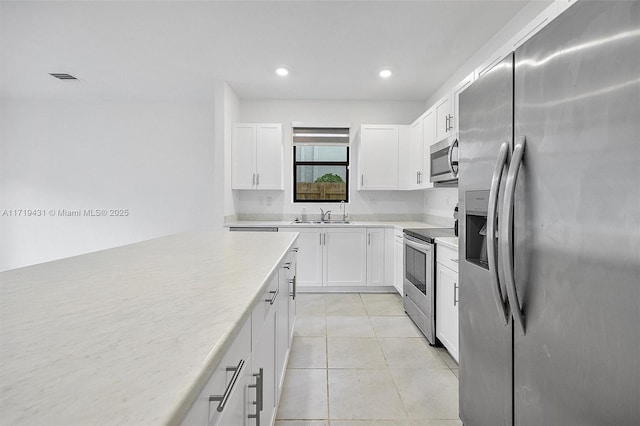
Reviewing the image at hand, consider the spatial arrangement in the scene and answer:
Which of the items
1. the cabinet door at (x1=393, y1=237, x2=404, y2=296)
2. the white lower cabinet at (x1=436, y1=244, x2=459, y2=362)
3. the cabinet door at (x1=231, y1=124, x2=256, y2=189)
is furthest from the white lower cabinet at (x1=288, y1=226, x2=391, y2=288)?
the white lower cabinet at (x1=436, y1=244, x2=459, y2=362)

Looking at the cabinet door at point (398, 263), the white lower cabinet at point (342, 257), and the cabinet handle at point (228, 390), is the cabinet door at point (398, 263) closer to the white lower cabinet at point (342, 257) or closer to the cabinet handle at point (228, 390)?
the white lower cabinet at point (342, 257)

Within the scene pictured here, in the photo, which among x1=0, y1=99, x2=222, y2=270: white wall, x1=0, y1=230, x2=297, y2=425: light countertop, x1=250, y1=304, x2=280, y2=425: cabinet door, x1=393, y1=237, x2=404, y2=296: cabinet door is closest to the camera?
x1=0, y1=230, x2=297, y2=425: light countertop

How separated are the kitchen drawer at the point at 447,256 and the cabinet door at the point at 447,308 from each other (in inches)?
1.4

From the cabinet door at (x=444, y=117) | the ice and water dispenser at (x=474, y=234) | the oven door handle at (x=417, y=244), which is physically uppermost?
the cabinet door at (x=444, y=117)

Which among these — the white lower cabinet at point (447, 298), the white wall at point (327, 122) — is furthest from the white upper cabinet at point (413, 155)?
the white lower cabinet at point (447, 298)

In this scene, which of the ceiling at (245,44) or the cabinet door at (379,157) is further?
the cabinet door at (379,157)

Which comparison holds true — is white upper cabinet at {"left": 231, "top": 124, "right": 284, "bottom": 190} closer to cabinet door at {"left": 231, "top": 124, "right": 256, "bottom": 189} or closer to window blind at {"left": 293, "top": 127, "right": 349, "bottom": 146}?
cabinet door at {"left": 231, "top": 124, "right": 256, "bottom": 189}

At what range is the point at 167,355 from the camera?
537 millimetres

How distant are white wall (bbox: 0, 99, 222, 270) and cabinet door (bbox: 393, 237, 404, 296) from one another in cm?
282

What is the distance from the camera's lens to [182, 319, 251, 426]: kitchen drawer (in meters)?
0.53

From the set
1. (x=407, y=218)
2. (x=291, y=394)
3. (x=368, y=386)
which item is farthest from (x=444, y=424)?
(x=407, y=218)

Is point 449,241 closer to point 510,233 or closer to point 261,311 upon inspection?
point 510,233

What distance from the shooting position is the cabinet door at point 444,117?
296 centimetres

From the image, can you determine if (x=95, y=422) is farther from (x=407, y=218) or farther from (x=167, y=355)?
(x=407, y=218)
